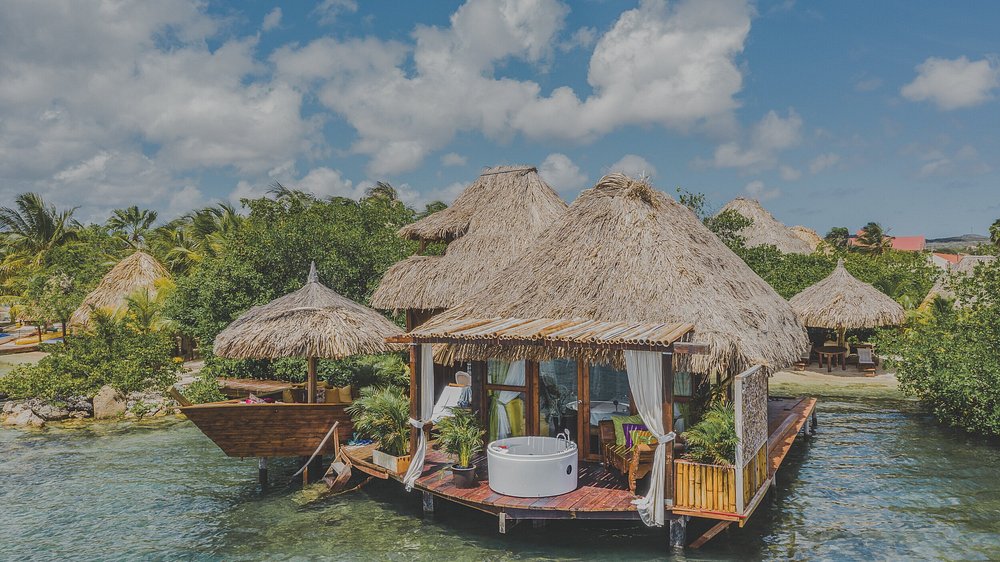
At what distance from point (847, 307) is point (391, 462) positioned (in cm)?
1863

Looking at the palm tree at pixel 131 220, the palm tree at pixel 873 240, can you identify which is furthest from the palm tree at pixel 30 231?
the palm tree at pixel 873 240

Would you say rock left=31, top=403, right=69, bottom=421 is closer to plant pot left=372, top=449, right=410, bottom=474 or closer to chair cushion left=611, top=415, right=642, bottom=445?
plant pot left=372, top=449, right=410, bottom=474

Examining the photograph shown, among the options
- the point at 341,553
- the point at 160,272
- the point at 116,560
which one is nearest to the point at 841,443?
the point at 341,553

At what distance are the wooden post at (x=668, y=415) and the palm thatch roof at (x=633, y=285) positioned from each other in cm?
84

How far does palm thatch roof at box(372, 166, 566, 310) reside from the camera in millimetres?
16375

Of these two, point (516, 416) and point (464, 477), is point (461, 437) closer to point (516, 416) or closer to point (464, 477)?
point (464, 477)

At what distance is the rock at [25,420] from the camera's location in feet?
60.2

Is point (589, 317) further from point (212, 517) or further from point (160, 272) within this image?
point (160, 272)

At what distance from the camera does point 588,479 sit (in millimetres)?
10266

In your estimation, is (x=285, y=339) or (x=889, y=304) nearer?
(x=285, y=339)

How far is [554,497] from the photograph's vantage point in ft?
31.2

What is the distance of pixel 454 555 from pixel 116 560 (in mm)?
4670

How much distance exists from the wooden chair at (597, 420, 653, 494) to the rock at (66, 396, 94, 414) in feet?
50.1

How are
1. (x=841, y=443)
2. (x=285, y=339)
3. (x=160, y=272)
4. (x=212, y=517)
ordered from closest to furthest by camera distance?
(x=212, y=517) < (x=285, y=339) < (x=841, y=443) < (x=160, y=272)
